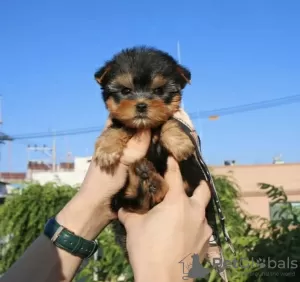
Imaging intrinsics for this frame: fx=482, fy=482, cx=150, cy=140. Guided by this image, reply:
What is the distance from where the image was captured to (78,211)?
7.36ft

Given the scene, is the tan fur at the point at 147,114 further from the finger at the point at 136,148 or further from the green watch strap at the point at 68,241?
the green watch strap at the point at 68,241

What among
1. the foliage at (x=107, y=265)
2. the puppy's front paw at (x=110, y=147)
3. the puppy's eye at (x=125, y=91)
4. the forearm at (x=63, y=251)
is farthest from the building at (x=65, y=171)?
the forearm at (x=63, y=251)

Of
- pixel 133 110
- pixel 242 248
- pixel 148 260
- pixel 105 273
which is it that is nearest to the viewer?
pixel 148 260

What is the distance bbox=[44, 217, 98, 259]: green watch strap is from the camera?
2154mm

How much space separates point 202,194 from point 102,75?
1061 mm

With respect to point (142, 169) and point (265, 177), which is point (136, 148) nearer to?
point (142, 169)

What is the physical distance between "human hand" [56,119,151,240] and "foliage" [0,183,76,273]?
4604mm

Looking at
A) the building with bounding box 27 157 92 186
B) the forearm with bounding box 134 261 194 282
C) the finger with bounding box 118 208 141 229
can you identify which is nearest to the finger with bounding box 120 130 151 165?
the finger with bounding box 118 208 141 229

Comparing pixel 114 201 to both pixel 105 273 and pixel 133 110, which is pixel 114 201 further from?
pixel 105 273

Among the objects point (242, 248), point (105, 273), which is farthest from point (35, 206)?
point (242, 248)

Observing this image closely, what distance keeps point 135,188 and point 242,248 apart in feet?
6.14

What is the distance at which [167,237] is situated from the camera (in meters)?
1.88

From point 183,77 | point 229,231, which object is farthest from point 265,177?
point 183,77

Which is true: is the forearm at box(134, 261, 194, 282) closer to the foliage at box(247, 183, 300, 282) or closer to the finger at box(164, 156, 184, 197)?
the finger at box(164, 156, 184, 197)
